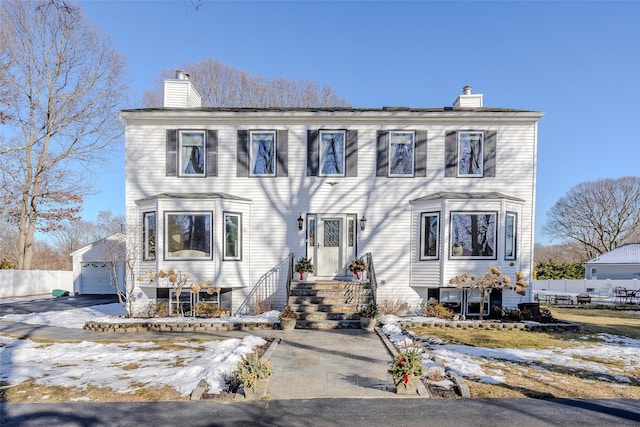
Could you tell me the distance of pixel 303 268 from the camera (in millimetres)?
11188

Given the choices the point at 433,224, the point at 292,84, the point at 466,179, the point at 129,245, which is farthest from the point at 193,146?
the point at 292,84

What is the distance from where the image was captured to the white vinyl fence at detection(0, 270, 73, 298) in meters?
19.5

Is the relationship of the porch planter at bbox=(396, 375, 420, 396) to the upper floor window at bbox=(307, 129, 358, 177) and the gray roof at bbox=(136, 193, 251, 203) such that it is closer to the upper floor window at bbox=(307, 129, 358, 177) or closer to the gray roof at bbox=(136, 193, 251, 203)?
the upper floor window at bbox=(307, 129, 358, 177)

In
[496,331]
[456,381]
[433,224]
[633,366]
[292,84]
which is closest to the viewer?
[456,381]

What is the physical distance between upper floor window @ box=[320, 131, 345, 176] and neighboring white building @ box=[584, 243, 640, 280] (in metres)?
28.0

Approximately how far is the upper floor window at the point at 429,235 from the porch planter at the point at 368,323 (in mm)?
3210

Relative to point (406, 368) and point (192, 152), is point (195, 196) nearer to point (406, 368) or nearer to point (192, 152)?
point (192, 152)

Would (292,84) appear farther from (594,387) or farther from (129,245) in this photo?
(594,387)

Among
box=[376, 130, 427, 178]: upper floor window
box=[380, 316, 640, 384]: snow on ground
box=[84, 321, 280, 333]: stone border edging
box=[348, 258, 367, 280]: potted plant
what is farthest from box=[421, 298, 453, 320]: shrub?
box=[84, 321, 280, 333]: stone border edging

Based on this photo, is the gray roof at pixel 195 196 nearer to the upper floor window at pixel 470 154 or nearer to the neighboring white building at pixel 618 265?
the upper floor window at pixel 470 154

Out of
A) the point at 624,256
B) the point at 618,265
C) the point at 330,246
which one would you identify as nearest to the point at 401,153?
the point at 330,246

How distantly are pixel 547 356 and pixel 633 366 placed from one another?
4.30 ft

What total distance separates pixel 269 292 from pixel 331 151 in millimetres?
5170

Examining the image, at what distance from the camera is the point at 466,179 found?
456 inches
